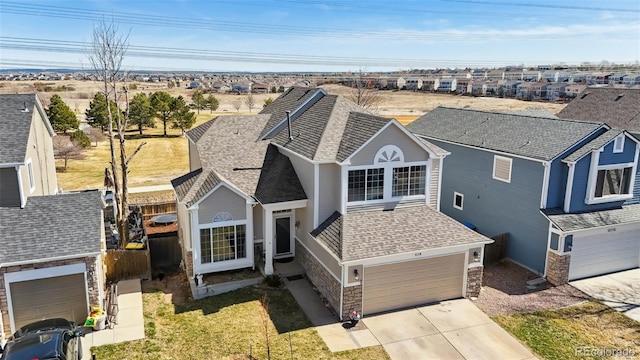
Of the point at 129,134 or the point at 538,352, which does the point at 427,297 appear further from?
the point at 129,134

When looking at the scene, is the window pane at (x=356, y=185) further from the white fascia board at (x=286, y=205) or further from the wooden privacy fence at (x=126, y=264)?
the wooden privacy fence at (x=126, y=264)

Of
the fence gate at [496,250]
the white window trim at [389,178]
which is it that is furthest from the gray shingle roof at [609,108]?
the white window trim at [389,178]

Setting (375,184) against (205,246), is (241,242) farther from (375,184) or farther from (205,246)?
(375,184)

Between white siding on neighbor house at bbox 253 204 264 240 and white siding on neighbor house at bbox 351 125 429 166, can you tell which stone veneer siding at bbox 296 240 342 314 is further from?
white siding on neighbor house at bbox 351 125 429 166

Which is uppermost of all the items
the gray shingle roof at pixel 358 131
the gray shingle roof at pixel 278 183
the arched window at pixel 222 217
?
the gray shingle roof at pixel 358 131

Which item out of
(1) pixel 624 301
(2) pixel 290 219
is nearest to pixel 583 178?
(1) pixel 624 301

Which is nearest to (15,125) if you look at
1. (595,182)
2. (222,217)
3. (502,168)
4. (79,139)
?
(222,217)
